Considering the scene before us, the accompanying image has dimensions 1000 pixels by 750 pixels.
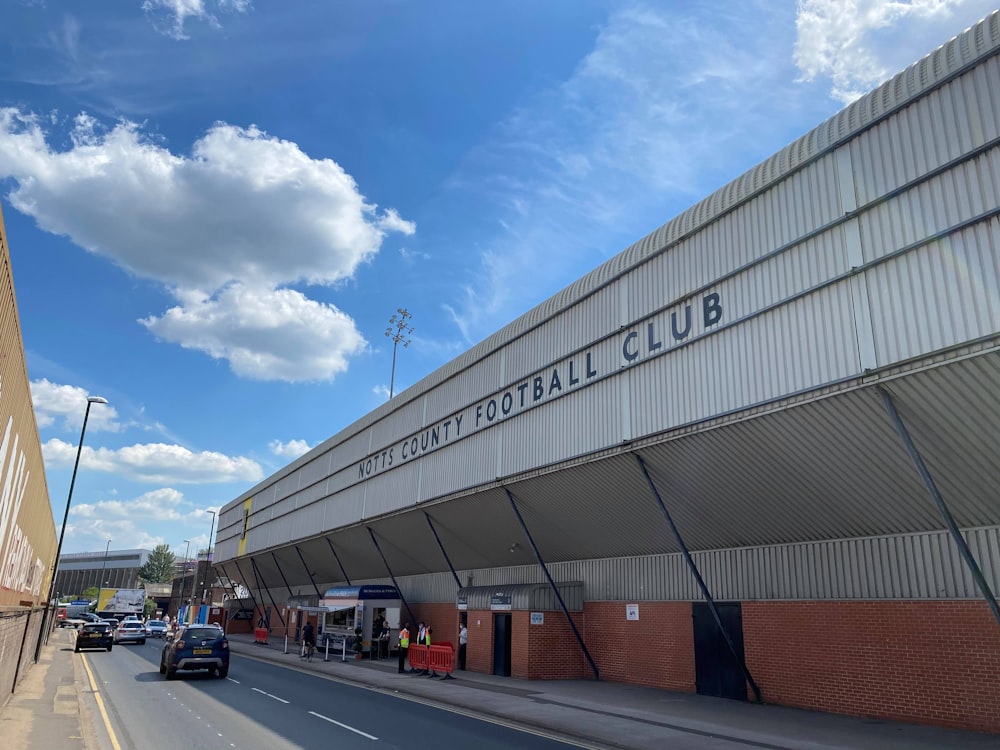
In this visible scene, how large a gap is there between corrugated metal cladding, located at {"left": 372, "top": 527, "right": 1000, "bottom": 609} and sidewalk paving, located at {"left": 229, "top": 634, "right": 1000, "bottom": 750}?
7.89 ft

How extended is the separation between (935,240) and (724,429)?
16.8ft

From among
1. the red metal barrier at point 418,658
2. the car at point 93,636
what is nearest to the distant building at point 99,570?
the car at point 93,636

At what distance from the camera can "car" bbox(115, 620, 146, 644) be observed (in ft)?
142

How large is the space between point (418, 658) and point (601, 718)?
1163 centimetres

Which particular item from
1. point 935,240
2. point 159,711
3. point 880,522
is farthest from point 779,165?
point 159,711

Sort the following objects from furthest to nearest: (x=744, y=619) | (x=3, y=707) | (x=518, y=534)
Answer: (x=518, y=534) < (x=744, y=619) < (x=3, y=707)

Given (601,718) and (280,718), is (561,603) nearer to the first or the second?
(601,718)

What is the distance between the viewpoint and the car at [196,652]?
72.4ft

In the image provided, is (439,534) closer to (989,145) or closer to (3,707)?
(3,707)

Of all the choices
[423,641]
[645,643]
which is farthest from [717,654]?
[423,641]

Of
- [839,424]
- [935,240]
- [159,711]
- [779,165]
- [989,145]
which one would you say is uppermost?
[779,165]

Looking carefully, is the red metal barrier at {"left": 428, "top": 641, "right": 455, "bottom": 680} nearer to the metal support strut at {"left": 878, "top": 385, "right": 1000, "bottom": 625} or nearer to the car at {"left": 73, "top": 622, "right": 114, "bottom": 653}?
the metal support strut at {"left": 878, "top": 385, "right": 1000, "bottom": 625}

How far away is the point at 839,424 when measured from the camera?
12.8 meters

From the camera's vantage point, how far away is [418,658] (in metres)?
24.5
